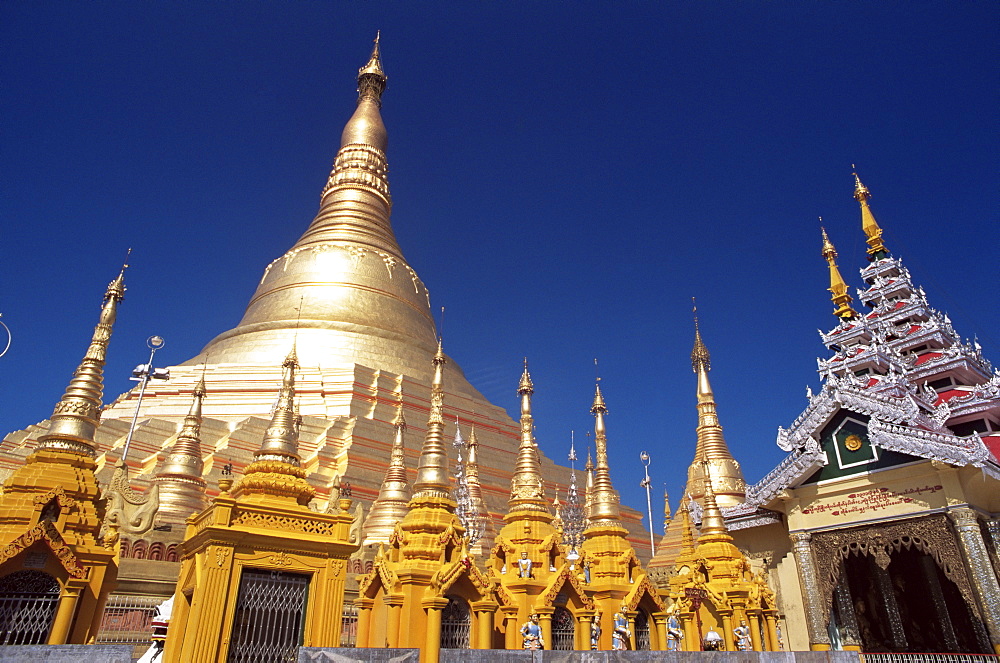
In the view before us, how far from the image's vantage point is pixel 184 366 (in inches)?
1195

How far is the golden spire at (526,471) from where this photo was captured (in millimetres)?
13023

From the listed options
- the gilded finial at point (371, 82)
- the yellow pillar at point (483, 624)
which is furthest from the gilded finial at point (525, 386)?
the gilded finial at point (371, 82)

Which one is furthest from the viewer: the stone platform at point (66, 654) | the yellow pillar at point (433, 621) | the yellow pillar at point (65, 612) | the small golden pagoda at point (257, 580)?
the yellow pillar at point (433, 621)

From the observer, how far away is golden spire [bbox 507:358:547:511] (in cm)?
1302

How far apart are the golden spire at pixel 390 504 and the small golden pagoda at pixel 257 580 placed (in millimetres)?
10451

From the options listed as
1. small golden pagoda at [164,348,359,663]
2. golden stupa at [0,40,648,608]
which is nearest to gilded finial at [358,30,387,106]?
golden stupa at [0,40,648,608]

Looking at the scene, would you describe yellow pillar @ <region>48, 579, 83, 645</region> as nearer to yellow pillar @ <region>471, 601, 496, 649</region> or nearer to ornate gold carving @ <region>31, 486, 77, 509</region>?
ornate gold carving @ <region>31, 486, 77, 509</region>

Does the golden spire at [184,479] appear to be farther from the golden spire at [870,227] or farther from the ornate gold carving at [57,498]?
the golden spire at [870,227]

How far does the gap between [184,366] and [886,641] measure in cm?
2799

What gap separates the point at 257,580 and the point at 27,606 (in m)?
2.73

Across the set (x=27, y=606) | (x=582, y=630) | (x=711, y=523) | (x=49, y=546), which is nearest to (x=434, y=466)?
(x=582, y=630)

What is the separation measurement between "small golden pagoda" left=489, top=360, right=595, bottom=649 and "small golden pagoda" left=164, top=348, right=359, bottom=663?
3188mm

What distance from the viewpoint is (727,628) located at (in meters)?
13.8

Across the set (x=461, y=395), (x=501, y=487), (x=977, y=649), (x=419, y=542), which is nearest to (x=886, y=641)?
(x=977, y=649)
